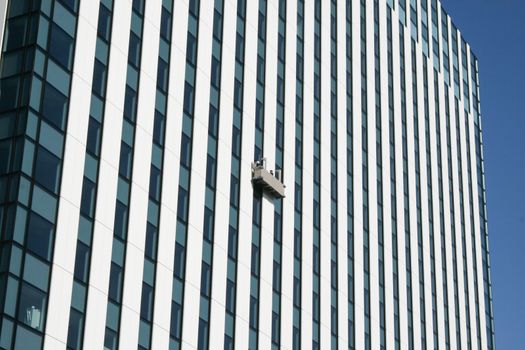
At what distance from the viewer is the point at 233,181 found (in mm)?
58219

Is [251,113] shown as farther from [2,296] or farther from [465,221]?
[465,221]

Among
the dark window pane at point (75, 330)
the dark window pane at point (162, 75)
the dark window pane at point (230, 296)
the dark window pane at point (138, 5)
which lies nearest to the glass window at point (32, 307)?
the dark window pane at point (75, 330)

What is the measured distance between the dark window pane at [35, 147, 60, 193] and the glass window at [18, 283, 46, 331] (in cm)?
421

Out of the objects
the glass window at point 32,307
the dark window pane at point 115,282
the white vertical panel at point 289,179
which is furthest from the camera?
the white vertical panel at point 289,179

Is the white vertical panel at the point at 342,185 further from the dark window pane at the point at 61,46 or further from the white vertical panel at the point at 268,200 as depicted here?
the dark window pane at the point at 61,46

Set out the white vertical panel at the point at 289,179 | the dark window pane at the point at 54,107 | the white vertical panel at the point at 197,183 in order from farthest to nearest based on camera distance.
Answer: the white vertical panel at the point at 289,179 < the white vertical panel at the point at 197,183 < the dark window pane at the point at 54,107

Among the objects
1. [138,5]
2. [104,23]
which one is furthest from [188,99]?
[104,23]

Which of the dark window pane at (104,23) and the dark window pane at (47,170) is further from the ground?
the dark window pane at (104,23)

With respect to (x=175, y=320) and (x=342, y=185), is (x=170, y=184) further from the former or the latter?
(x=342, y=185)

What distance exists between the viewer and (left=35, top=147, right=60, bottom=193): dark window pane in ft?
149

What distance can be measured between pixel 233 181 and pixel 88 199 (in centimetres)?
1192

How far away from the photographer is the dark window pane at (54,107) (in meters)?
46.6

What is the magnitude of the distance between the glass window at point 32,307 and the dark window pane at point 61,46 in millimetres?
9661

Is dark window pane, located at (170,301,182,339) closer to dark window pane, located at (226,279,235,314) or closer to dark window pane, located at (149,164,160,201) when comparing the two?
dark window pane, located at (226,279,235,314)
